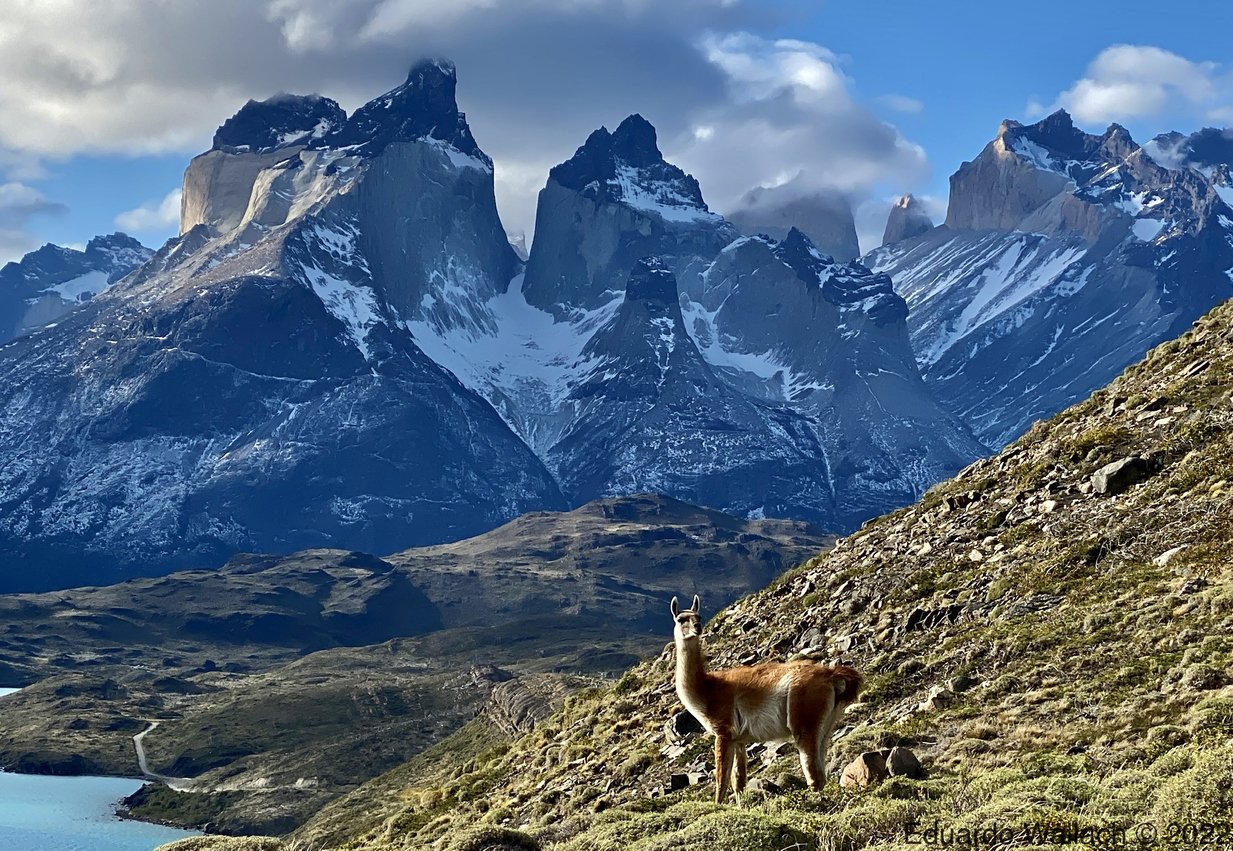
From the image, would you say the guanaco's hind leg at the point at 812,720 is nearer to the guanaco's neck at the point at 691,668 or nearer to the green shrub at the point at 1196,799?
the guanaco's neck at the point at 691,668

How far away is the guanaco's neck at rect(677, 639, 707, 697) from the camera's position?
78.1 ft

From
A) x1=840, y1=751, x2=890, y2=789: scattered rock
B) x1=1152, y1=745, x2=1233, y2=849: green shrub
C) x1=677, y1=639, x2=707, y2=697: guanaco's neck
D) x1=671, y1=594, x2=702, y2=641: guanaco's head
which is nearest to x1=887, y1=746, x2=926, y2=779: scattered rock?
x1=840, y1=751, x2=890, y2=789: scattered rock

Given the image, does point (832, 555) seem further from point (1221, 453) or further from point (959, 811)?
point (959, 811)

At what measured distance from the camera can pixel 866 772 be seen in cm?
2323

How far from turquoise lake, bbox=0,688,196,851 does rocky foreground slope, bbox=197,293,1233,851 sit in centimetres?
10499

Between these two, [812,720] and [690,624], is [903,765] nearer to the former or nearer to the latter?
[812,720]

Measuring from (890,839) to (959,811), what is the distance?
5.30ft

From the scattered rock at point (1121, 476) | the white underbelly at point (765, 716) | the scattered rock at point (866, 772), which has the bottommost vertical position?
the scattered rock at point (866, 772)

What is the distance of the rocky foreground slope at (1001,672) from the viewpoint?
65.9 ft

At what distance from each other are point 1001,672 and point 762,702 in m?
8.77

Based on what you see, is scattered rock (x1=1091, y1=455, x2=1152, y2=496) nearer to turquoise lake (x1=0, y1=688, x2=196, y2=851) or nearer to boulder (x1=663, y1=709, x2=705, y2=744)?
boulder (x1=663, y1=709, x2=705, y2=744)

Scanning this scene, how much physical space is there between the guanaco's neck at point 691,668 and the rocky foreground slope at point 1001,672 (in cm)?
218

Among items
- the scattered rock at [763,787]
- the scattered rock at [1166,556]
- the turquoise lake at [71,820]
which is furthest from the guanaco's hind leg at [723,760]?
the turquoise lake at [71,820]

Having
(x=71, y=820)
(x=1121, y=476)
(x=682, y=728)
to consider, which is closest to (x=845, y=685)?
(x=682, y=728)
